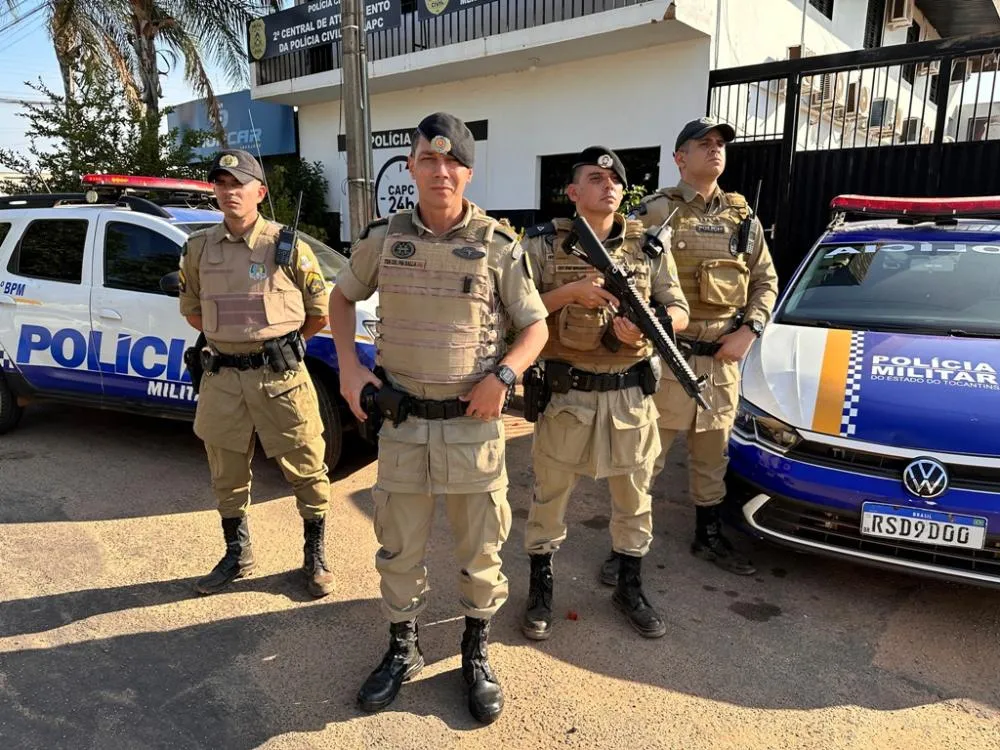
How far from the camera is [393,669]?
228cm

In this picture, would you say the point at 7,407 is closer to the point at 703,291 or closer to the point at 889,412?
the point at 703,291

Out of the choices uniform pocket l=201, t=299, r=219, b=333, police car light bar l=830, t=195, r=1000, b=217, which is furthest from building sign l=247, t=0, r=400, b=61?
uniform pocket l=201, t=299, r=219, b=333

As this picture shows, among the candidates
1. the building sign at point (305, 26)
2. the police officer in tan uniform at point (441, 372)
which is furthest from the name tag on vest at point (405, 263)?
the building sign at point (305, 26)

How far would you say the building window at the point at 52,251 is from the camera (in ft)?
14.7

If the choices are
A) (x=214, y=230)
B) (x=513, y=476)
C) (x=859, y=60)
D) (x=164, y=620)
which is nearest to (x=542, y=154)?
(x=859, y=60)

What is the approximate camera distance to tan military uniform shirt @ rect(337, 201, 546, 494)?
2.15 meters

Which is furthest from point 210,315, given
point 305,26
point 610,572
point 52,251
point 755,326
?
point 305,26

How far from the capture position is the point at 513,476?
425cm

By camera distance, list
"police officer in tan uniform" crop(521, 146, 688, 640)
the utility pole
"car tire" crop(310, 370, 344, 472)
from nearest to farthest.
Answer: "police officer in tan uniform" crop(521, 146, 688, 640) → "car tire" crop(310, 370, 344, 472) → the utility pole

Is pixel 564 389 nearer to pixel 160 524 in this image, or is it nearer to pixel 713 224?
pixel 713 224

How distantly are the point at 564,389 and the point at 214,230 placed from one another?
161cm

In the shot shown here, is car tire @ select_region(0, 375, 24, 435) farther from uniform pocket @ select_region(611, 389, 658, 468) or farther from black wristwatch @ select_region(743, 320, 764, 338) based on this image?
black wristwatch @ select_region(743, 320, 764, 338)

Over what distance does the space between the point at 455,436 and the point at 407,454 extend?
161mm

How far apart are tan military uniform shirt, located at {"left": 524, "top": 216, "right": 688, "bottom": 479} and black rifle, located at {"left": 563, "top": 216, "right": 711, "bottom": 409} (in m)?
0.18
